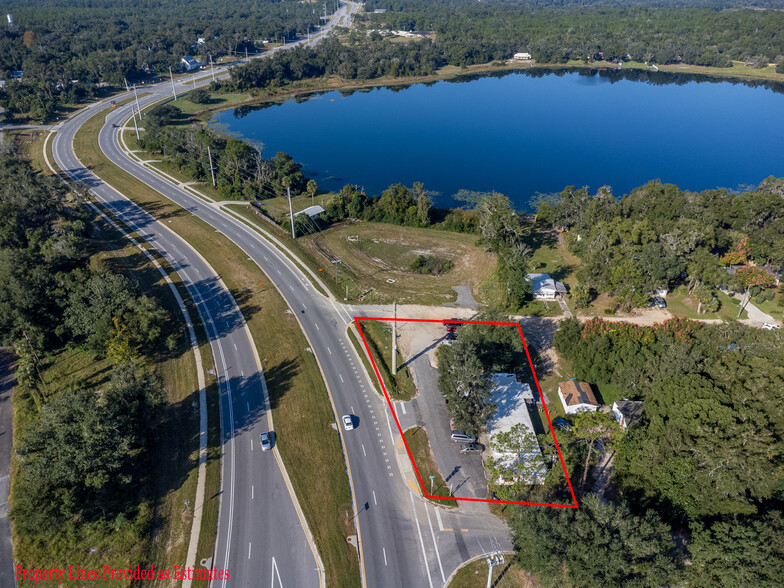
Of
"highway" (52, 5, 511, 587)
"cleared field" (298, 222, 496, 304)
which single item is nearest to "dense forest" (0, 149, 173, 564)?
"highway" (52, 5, 511, 587)

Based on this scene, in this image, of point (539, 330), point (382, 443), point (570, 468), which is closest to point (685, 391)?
point (570, 468)

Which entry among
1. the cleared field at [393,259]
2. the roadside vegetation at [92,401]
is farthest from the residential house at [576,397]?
the roadside vegetation at [92,401]

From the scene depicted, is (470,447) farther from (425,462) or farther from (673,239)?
(673,239)

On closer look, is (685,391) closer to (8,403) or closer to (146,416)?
(146,416)

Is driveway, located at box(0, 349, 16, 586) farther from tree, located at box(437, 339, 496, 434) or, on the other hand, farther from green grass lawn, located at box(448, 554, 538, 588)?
tree, located at box(437, 339, 496, 434)

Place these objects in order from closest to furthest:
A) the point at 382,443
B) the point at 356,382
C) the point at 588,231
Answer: the point at 382,443 → the point at 356,382 → the point at 588,231

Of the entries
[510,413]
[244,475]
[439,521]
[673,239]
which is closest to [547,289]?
[673,239]
